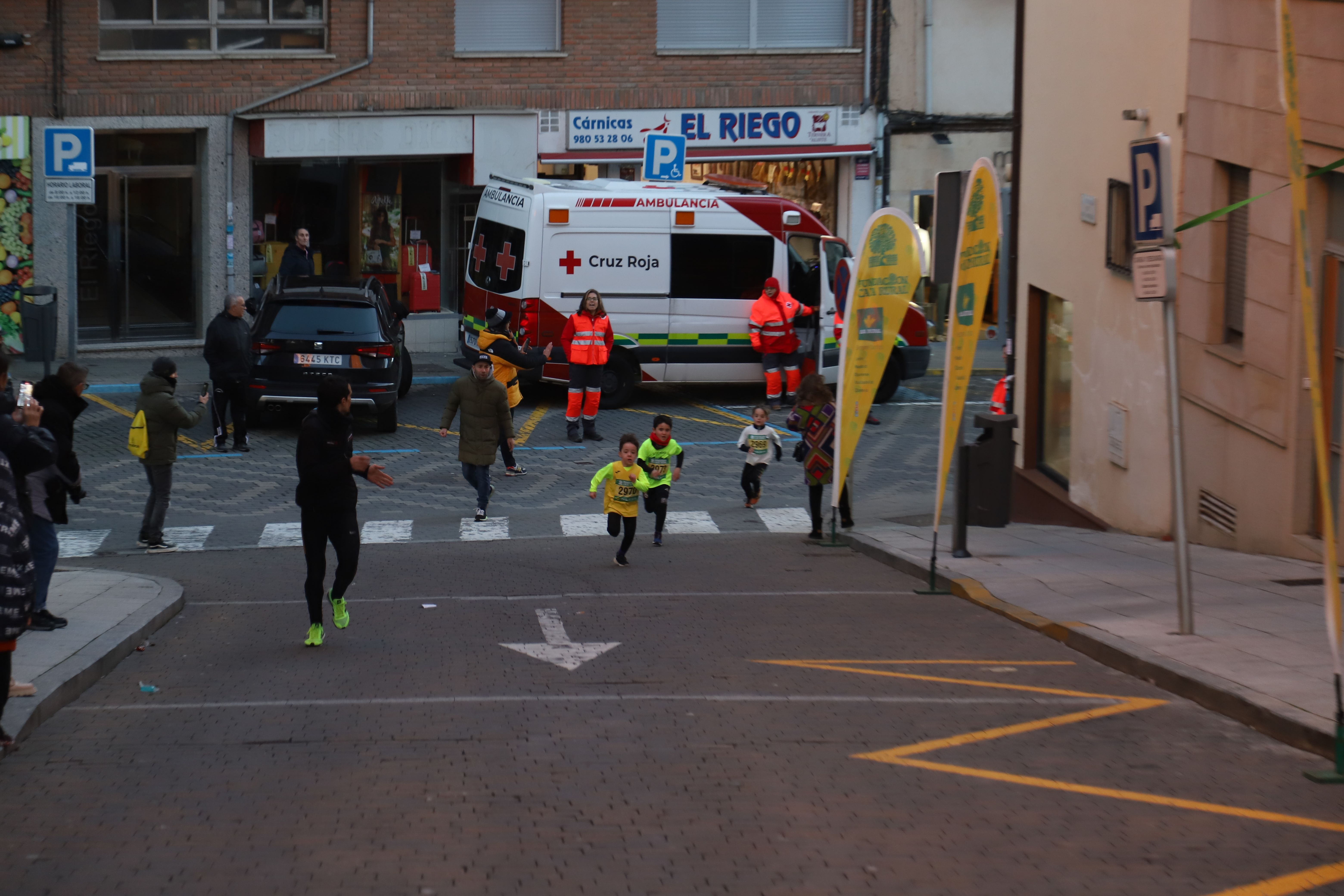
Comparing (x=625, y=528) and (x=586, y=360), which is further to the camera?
(x=586, y=360)

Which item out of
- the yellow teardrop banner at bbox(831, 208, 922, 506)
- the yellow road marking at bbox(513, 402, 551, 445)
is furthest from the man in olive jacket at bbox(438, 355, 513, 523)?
the yellow teardrop banner at bbox(831, 208, 922, 506)

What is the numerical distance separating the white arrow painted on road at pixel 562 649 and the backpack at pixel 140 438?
5218mm

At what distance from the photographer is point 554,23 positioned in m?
Answer: 26.5

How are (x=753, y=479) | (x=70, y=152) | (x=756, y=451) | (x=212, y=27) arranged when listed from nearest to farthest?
(x=756, y=451) < (x=753, y=479) < (x=70, y=152) < (x=212, y=27)

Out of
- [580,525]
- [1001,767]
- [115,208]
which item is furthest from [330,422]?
[115,208]

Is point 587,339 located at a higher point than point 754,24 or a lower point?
lower

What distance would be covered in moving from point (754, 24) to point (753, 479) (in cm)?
1298

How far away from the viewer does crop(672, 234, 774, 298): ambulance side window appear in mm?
21797

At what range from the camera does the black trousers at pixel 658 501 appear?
14.3 m

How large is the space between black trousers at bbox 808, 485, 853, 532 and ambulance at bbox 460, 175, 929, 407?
6.23 m

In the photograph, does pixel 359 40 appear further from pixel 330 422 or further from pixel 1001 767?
pixel 1001 767

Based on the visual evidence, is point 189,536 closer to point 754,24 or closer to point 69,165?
point 69,165

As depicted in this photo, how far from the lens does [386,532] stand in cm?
1550

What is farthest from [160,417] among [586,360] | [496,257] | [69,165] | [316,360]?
[496,257]
